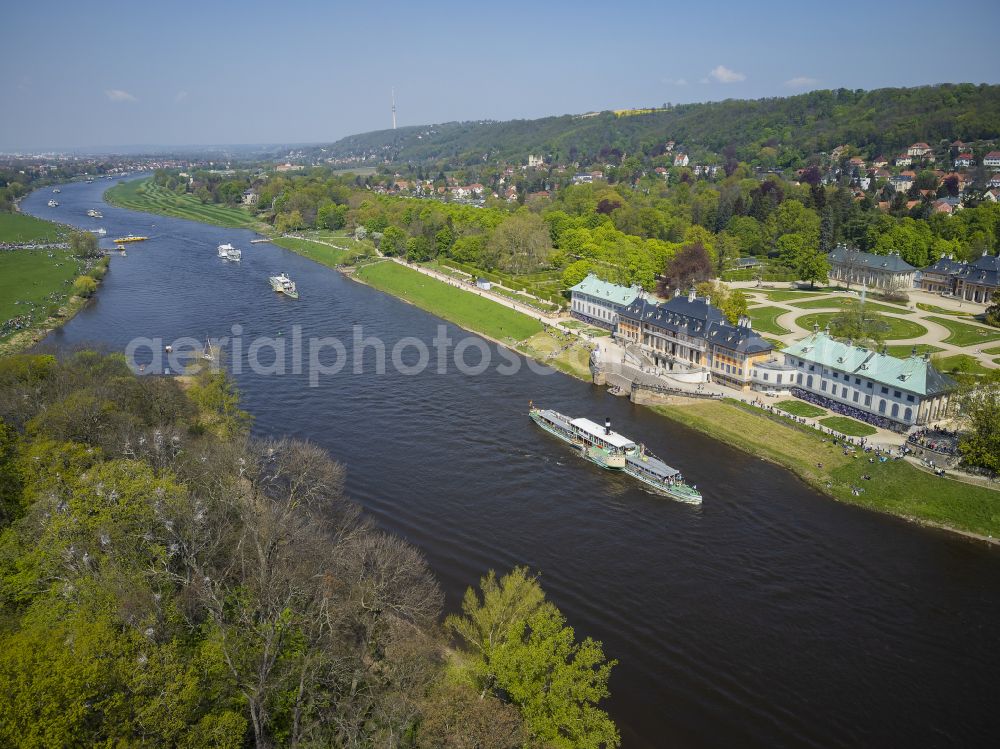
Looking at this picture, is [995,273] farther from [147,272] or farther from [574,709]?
[147,272]

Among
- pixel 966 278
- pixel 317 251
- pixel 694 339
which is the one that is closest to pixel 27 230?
pixel 317 251

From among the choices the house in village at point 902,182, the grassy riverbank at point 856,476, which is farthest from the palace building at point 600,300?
the house in village at point 902,182

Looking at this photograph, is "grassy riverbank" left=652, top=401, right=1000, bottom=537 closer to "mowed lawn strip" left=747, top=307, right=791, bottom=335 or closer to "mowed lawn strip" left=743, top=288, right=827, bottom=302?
"mowed lawn strip" left=747, top=307, right=791, bottom=335

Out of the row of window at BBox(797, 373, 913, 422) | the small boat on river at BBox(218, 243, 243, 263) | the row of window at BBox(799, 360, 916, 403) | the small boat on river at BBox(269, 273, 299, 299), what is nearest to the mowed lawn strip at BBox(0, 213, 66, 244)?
the small boat on river at BBox(218, 243, 243, 263)

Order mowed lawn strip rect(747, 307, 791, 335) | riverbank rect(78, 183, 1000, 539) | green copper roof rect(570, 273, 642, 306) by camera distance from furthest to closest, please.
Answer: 1. green copper roof rect(570, 273, 642, 306)
2. mowed lawn strip rect(747, 307, 791, 335)
3. riverbank rect(78, 183, 1000, 539)

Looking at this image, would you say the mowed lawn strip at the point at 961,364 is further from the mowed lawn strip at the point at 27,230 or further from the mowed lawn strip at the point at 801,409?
the mowed lawn strip at the point at 27,230

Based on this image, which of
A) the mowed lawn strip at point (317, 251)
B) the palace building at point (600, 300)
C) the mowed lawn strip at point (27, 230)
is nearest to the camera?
the palace building at point (600, 300)
